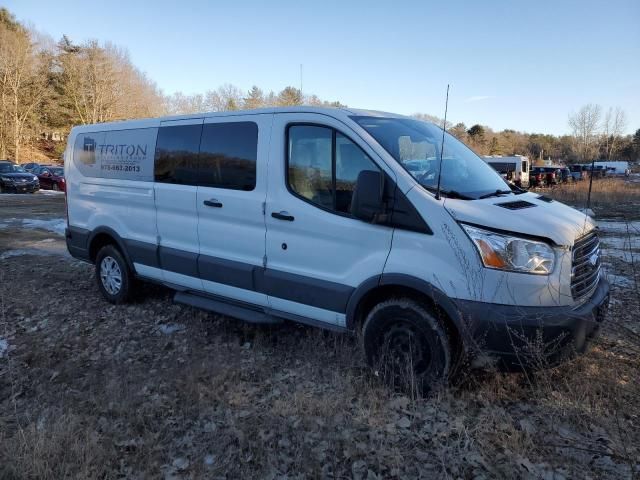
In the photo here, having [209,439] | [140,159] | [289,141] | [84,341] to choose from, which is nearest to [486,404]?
[209,439]

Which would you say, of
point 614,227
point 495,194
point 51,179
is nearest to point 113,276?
point 495,194

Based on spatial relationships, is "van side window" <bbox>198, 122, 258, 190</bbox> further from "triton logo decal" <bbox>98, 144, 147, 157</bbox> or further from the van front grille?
the van front grille

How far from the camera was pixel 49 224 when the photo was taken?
13508 millimetres

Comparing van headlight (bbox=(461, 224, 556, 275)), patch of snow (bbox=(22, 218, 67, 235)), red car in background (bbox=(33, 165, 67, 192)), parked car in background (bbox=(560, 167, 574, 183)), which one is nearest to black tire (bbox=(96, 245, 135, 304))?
van headlight (bbox=(461, 224, 556, 275))

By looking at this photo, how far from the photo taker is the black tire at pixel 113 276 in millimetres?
6031

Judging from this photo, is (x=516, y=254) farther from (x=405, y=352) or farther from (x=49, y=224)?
(x=49, y=224)

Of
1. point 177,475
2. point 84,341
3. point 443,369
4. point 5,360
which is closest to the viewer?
point 177,475

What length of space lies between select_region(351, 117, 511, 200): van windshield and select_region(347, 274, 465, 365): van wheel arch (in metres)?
0.72

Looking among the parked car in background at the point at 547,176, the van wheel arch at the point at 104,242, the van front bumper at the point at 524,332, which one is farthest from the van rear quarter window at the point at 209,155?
the parked car in background at the point at 547,176

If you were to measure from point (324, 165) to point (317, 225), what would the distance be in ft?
1.62

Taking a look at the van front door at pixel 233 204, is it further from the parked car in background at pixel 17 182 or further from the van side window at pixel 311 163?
the parked car in background at pixel 17 182

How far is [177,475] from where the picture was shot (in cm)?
296

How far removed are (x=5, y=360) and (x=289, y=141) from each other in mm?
3453

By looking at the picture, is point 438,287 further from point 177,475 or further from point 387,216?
point 177,475
